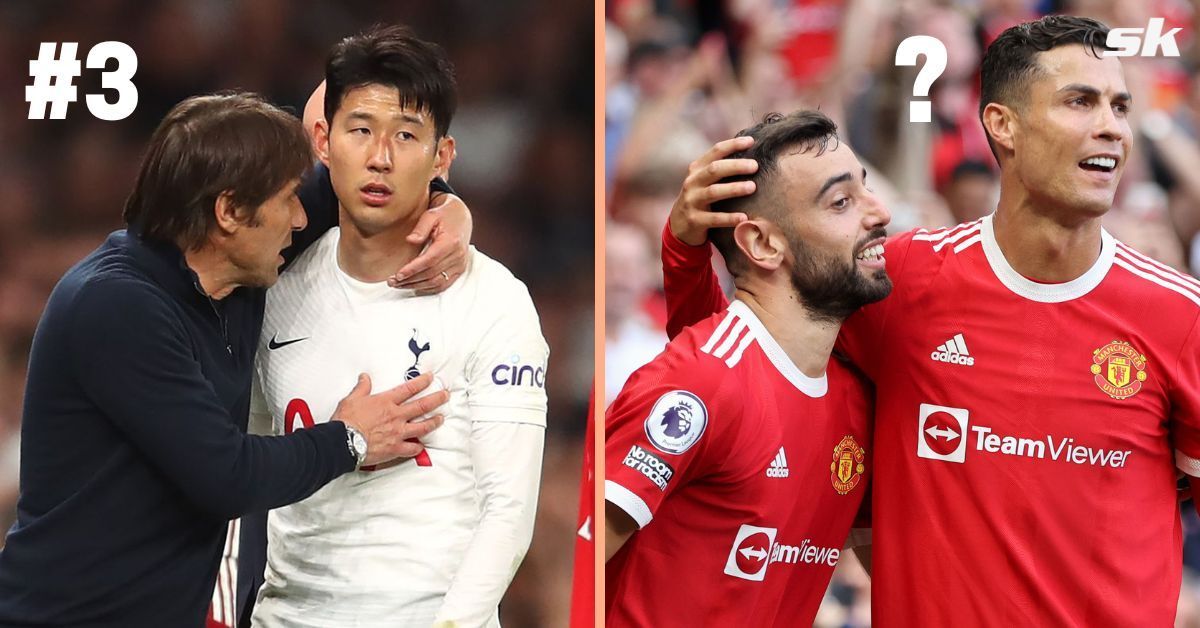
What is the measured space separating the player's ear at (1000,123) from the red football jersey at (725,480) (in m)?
0.61

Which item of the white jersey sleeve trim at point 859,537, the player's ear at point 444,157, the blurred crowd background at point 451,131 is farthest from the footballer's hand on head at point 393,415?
the white jersey sleeve trim at point 859,537

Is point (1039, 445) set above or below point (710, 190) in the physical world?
below

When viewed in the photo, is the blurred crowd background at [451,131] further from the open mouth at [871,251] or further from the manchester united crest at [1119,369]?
the manchester united crest at [1119,369]

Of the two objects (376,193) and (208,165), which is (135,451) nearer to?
(208,165)

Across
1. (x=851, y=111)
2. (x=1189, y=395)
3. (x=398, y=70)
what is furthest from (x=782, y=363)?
(x=851, y=111)

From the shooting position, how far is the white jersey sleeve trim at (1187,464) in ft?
8.20

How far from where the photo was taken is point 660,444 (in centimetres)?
238

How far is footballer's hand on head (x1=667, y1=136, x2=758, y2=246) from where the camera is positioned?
2.56 m

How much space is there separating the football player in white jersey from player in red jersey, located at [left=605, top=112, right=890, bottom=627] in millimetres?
289

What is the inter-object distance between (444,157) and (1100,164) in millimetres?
1259

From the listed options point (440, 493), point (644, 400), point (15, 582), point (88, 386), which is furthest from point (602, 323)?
point (15, 582)

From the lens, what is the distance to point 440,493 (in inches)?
94.4

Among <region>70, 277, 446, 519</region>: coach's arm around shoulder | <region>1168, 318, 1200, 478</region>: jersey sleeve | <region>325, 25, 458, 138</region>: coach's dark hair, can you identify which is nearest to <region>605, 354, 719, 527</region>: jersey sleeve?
<region>70, 277, 446, 519</region>: coach's arm around shoulder

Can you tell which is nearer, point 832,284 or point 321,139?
point 321,139
